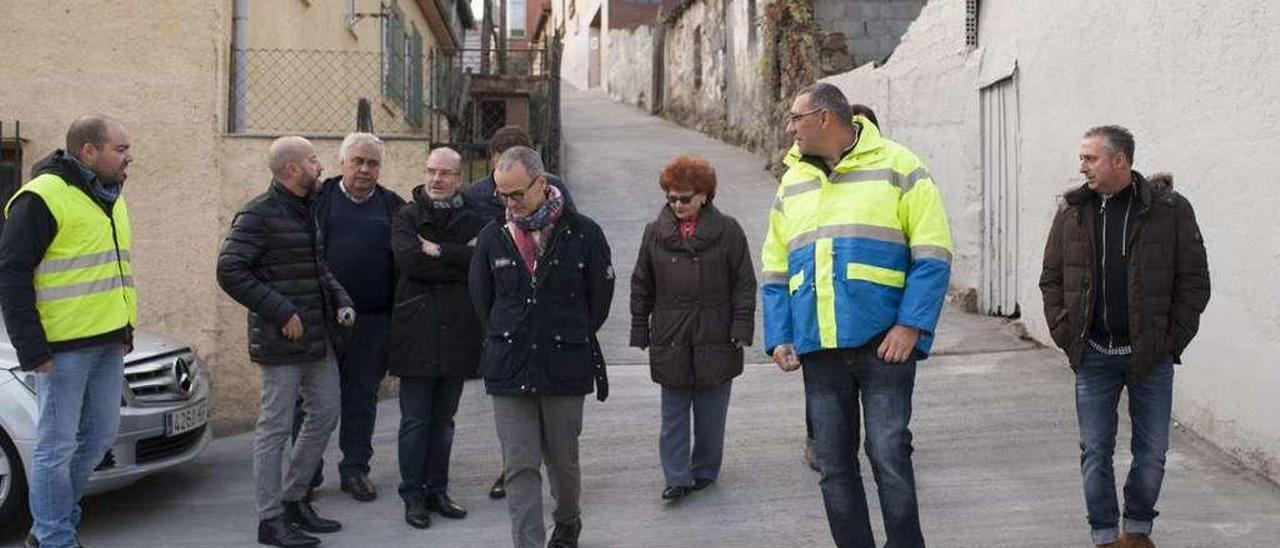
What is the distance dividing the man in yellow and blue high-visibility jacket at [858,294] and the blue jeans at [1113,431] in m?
1.05

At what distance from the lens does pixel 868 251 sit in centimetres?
457

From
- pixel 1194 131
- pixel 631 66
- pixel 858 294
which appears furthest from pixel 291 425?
pixel 631 66

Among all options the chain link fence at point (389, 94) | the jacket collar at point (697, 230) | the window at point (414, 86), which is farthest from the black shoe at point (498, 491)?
the window at point (414, 86)

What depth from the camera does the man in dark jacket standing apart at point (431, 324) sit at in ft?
20.1

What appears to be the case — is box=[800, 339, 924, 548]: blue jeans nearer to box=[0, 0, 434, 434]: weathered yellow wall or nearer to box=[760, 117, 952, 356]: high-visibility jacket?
box=[760, 117, 952, 356]: high-visibility jacket

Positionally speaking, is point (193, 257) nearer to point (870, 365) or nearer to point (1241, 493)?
point (870, 365)

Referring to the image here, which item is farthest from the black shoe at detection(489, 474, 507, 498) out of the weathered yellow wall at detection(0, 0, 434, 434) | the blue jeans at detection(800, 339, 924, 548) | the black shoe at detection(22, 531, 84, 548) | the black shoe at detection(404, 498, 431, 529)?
the weathered yellow wall at detection(0, 0, 434, 434)

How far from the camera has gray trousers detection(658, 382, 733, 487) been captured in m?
6.50

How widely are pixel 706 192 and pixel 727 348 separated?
79 centimetres

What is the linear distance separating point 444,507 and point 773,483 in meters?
1.69

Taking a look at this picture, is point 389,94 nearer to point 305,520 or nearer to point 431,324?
point 431,324

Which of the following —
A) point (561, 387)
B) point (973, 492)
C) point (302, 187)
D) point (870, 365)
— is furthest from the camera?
point (973, 492)

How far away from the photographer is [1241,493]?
631 cm

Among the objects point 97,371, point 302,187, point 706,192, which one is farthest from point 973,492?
point 97,371
